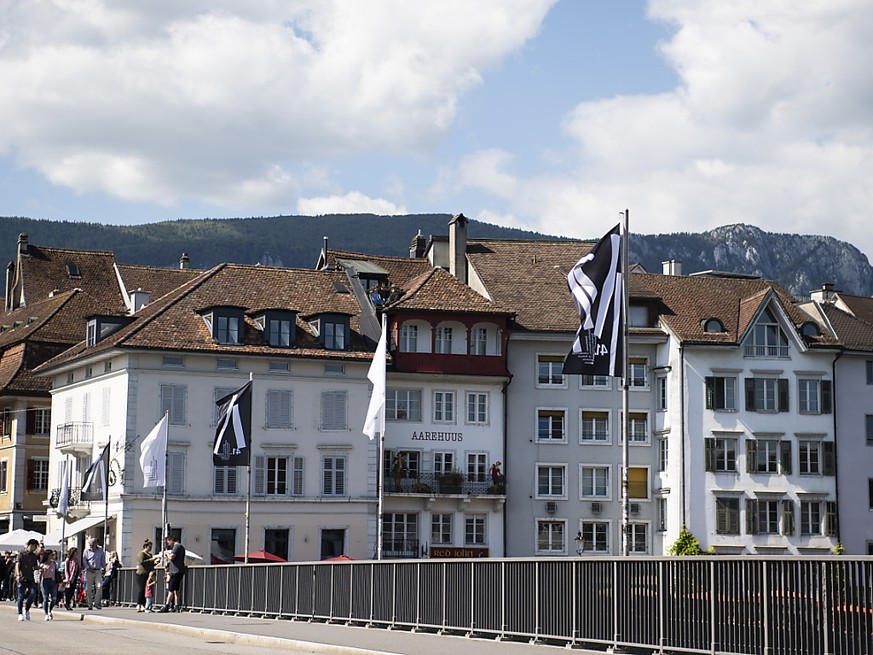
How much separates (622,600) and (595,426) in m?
54.6

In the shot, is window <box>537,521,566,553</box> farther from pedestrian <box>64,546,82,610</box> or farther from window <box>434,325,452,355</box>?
pedestrian <box>64,546,82,610</box>

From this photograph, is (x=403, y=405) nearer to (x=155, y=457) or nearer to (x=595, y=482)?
(x=595, y=482)

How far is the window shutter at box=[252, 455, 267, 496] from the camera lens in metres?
69.4

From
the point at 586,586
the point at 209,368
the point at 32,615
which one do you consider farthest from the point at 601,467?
the point at 586,586

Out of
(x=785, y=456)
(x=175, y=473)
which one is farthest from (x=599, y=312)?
(x=785, y=456)

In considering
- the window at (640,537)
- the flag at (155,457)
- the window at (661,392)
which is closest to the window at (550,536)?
the window at (640,537)

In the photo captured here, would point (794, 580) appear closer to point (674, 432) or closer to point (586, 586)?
point (586, 586)

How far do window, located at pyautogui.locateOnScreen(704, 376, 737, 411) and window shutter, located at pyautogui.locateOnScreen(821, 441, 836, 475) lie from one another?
516cm

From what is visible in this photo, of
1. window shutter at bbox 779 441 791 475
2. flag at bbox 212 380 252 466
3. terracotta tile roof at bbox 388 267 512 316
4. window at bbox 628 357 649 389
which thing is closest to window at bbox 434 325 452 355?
terracotta tile roof at bbox 388 267 512 316

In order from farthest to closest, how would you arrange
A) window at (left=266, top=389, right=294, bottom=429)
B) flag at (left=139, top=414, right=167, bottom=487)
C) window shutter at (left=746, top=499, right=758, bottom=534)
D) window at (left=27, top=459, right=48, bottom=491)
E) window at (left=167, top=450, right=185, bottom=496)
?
window at (left=27, top=459, right=48, bottom=491)
window shutter at (left=746, top=499, right=758, bottom=534)
window at (left=266, top=389, right=294, bottom=429)
window at (left=167, top=450, right=185, bottom=496)
flag at (left=139, top=414, right=167, bottom=487)

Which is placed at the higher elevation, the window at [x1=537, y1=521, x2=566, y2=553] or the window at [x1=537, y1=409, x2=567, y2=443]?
the window at [x1=537, y1=409, x2=567, y2=443]

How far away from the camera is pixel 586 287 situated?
100 feet

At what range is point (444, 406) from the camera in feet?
244

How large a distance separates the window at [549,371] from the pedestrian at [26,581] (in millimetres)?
40896
